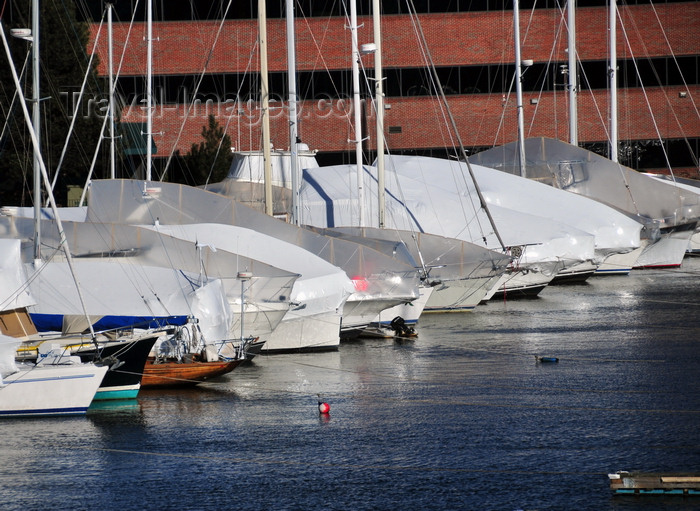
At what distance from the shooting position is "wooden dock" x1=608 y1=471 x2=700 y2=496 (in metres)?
18.0

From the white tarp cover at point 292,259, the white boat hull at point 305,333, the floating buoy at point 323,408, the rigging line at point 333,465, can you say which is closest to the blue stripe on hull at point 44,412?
the rigging line at point 333,465

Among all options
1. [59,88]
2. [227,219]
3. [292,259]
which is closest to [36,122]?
[292,259]

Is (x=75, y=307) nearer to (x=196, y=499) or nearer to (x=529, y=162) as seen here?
(x=196, y=499)

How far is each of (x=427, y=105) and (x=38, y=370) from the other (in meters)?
44.5

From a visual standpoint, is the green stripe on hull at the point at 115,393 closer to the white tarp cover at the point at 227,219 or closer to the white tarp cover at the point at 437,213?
the white tarp cover at the point at 227,219

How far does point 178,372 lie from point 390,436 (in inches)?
239

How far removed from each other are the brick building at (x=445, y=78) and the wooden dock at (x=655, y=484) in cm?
4497

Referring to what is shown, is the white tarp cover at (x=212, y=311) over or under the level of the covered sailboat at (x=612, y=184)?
under

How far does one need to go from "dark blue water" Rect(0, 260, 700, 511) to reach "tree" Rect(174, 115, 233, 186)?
25.1 metres

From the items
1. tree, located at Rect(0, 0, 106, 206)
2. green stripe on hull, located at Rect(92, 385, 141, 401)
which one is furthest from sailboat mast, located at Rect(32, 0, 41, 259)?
tree, located at Rect(0, 0, 106, 206)

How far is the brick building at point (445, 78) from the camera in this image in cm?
6300

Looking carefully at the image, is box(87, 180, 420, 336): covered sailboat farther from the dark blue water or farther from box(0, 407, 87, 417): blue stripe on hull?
box(0, 407, 87, 417): blue stripe on hull

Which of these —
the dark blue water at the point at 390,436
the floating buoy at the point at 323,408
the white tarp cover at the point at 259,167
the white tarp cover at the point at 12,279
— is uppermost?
the white tarp cover at the point at 259,167

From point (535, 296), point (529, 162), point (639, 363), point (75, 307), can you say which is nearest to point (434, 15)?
point (529, 162)
